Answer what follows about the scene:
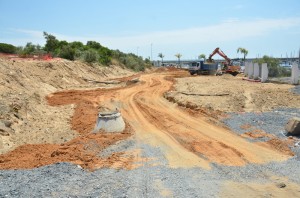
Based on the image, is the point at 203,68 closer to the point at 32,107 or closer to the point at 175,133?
the point at 32,107

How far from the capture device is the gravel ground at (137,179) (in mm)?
7965

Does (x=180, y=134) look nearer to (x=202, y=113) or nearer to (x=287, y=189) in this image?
(x=202, y=113)

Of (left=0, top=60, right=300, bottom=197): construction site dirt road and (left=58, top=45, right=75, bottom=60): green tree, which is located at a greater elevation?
(left=58, top=45, right=75, bottom=60): green tree

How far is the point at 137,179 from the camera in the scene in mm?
8883

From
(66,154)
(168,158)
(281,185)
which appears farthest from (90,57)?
(281,185)

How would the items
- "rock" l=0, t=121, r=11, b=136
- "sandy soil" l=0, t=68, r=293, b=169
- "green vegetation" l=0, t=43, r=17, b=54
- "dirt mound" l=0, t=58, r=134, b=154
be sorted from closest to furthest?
"sandy soil" l=0, t=68, r=293, b=169
"rock" l=0, t=121, r=11, b=136
"dirt mound" l=0, t=58, r=134, b=154
"green vegetation" l=0, t=43, r=17, b=54

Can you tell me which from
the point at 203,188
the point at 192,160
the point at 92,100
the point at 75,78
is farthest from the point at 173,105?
the point at 75,78

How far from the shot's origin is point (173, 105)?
2181 centimetres

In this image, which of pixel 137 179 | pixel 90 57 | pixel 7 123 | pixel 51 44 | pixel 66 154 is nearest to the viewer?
pixel 137 179

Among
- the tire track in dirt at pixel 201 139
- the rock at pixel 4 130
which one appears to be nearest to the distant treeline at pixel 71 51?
the tire track in dirt at pixel 201 139

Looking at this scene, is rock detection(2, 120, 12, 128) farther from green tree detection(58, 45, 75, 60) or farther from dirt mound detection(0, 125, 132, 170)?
green tree detection(58, 45, 75, 60)

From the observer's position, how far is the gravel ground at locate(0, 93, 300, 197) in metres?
7.96

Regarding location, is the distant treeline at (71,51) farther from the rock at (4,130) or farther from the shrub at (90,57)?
the rock at (4,130)

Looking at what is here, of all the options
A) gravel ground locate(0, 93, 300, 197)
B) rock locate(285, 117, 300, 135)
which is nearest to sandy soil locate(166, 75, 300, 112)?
rock locate(285, 117, 300, 135)
